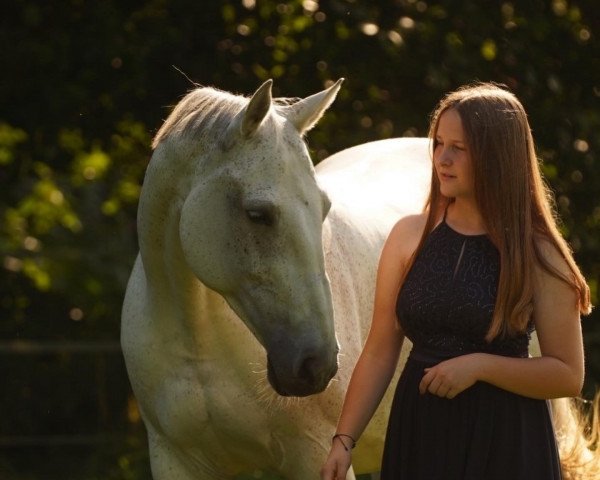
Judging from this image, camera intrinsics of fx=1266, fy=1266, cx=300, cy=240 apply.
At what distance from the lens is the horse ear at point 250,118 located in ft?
10.3

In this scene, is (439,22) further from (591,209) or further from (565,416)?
(565,416)

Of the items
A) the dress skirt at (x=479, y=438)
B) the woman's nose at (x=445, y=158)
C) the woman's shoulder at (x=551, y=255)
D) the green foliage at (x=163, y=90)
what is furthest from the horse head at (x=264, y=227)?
the green foliage at (x=163, y=90)

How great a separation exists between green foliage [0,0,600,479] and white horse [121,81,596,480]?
2639mm

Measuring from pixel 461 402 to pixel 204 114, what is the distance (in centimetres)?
103

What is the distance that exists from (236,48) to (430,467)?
4.40m

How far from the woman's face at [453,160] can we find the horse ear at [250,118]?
0.46m

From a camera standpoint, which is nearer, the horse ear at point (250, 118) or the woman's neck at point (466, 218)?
the woman's neck at point (466, 218)

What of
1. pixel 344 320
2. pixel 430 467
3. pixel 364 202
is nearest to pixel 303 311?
pixel 430 467

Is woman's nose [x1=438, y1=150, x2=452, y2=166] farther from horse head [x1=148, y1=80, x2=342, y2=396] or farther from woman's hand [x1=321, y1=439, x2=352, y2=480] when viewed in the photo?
woman's hand [x1=321, y1=439, x2=352, y2=480]

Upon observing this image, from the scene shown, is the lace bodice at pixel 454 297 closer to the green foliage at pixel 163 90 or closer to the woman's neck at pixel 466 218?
the woman's neck at pixel 466 218

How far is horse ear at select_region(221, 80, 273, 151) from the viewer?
3.13 metres

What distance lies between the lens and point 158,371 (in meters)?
3.70

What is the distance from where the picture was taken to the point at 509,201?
9.49ft

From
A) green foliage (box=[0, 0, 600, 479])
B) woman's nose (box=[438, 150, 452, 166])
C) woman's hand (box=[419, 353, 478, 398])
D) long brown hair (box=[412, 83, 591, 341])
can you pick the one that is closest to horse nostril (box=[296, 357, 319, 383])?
woman's hand (box=[419, 353, 478, 398])
